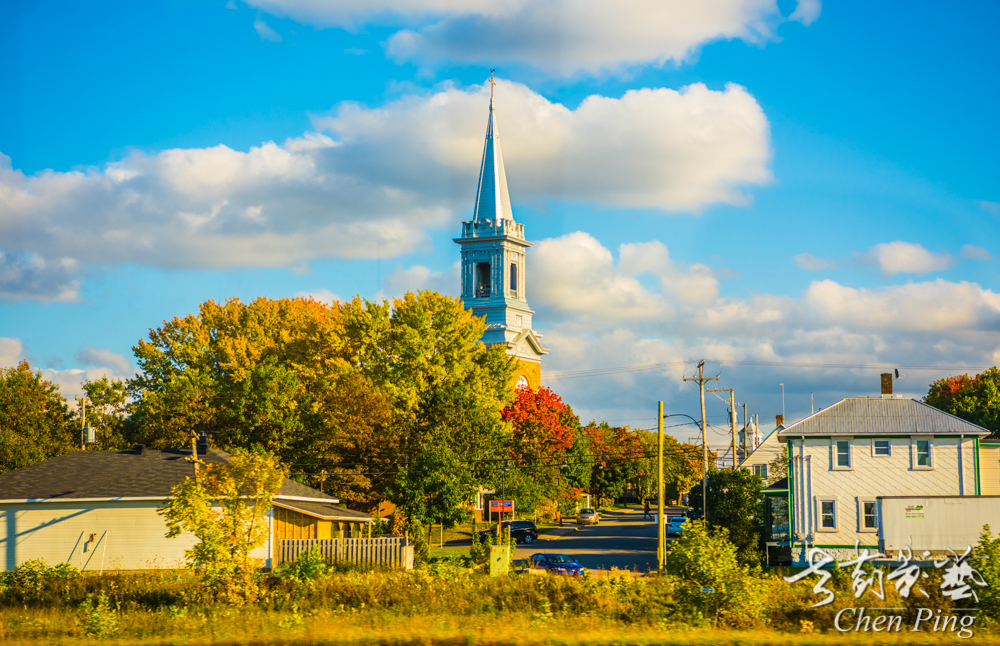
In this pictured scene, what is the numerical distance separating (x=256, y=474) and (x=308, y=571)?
4595 millimetres

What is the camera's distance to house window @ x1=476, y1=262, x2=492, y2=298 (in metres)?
100

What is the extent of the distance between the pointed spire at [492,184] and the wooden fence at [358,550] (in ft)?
214

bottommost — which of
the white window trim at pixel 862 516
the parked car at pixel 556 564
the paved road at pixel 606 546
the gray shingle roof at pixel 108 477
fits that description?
the paved road at pixel 606 546

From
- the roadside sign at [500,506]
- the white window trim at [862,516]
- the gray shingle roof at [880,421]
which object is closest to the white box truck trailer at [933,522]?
the white window trim at [862,516]

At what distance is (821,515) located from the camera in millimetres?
44750

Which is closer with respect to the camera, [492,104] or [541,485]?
[541,485]

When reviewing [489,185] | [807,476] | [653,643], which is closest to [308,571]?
[653,643]

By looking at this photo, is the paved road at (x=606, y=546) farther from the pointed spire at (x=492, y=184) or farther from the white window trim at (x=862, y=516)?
the pointed spire at (x=492, y=184)

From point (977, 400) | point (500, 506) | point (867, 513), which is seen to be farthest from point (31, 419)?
point (977, 400)

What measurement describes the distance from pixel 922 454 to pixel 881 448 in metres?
1.92

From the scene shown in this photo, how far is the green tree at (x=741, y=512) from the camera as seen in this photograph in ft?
146

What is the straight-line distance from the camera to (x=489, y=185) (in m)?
99.9

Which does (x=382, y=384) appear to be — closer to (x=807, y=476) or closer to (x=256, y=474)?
(x=807, y=476)

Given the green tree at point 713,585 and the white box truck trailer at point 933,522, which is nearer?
the green tree at point 713,585
